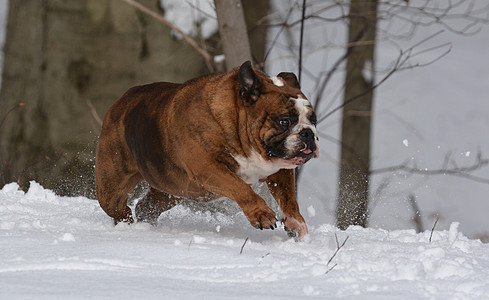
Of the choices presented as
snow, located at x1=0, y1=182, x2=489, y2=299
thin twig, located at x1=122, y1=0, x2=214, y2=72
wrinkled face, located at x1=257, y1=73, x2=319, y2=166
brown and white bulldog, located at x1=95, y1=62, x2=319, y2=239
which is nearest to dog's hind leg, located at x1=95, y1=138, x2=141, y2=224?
brown and white bulldog, located at x1=95, y1=62, x2=319, y2=239

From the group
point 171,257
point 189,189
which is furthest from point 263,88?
point 171,257

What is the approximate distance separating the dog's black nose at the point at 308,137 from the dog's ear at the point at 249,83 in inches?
14.8

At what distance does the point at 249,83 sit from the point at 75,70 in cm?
406

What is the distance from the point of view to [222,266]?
3225 millimetres

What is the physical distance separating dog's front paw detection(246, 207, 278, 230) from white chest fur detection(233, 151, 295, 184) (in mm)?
378

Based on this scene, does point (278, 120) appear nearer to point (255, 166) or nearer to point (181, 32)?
point (255, 166)

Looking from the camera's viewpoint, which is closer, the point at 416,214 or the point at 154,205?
the point at 154,205

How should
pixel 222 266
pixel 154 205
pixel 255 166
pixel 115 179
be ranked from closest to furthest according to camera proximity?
pixel 222 266 < pixel 255 166 < pixel 115 179 < pixel 154 205

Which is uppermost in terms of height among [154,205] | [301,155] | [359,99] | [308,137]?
[308,137]

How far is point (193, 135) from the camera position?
13.9ft

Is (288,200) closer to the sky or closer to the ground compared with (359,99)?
closer to the sky

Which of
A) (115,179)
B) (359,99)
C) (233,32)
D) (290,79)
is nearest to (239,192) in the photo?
Answer: (290,79)

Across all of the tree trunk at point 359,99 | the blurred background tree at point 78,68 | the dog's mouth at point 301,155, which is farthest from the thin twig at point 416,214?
the dog's mouth at point 301,155

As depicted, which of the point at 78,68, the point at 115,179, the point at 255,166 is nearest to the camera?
the point at 255,166
